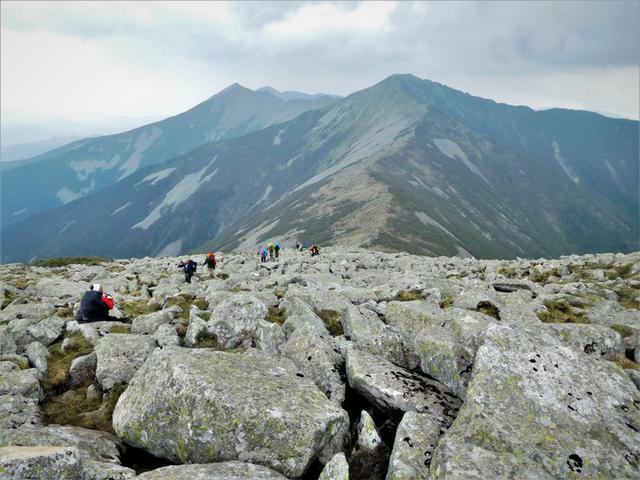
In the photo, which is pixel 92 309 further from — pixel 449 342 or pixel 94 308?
pixel 449 342

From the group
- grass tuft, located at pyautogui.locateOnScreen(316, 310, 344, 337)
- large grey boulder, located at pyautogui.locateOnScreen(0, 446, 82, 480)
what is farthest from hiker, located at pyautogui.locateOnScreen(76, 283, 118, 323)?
large grey boulder, located at pyautogui.locateOnScreen(0, 446, 82, 480)

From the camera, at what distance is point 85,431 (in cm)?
942

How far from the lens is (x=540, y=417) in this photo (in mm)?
8344

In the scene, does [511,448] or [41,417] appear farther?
[41,417]

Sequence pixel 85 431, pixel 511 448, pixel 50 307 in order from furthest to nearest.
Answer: pixel 50 307, pixel 85 431, pixel 511 448

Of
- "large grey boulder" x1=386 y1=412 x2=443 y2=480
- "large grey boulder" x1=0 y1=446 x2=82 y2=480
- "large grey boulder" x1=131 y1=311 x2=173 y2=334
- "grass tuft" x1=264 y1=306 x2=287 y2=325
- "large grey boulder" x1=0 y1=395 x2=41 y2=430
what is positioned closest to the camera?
"large grey boulder" x1=0 y1=446 x2=82 y2=480

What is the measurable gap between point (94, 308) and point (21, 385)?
6.43 meters

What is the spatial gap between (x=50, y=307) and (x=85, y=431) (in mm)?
14909

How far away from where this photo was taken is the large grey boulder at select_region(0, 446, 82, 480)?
6586mm

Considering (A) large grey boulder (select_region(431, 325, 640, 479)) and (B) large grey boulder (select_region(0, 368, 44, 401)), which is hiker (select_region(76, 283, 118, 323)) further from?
(A) large grey boulder (select_region(431, 325, 640, 479))

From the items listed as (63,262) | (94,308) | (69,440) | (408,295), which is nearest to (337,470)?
(69,440)

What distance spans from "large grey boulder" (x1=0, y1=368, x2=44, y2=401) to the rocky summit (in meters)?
0.05

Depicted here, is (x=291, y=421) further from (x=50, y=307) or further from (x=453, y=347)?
(x=50, y=307)

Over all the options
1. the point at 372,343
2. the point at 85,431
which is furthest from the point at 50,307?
the point at 372,343
